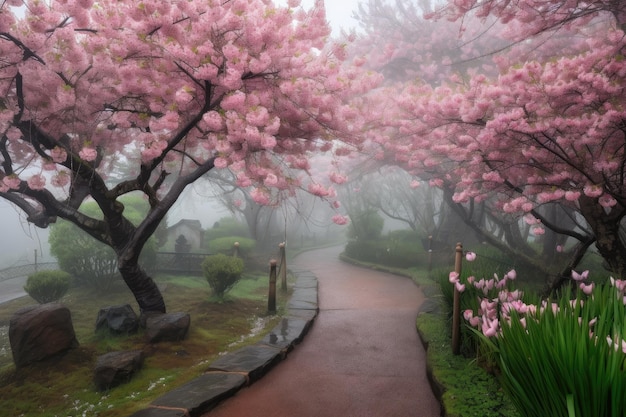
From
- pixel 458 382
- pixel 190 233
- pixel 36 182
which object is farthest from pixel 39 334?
pixel 190 233

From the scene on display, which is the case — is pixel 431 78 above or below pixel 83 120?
above

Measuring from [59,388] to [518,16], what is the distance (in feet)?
28.3

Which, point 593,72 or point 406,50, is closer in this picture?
point 593,72

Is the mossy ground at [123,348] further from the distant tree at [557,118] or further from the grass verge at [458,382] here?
the distant tree at [557,118]

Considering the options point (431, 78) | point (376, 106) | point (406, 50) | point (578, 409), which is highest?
point (406, 50)

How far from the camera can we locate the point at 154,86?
16.1 feet

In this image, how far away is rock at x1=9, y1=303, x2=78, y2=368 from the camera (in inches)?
183

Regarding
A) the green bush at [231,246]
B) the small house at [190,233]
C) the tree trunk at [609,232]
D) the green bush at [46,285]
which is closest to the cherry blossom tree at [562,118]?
the tree trunk at [609,232]

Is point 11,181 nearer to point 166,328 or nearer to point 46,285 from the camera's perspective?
point 166,328

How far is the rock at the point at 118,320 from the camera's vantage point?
5.64m

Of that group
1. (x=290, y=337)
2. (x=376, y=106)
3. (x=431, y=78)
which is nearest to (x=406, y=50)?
(x=431, y=78)

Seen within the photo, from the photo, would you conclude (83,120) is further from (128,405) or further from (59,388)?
(128,405)

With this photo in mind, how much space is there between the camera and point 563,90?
17.3 ft

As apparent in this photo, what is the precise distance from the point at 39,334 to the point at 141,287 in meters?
1.54
